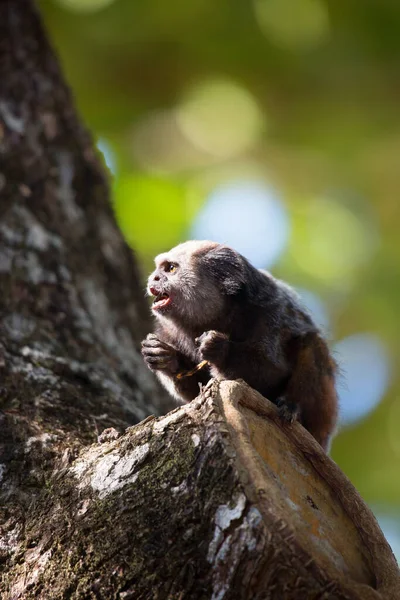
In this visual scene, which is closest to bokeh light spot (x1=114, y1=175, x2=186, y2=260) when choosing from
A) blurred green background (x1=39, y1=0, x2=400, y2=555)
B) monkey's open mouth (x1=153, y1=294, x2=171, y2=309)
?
blurred green background (x1=39, y1=0, x2=400, y2=555)

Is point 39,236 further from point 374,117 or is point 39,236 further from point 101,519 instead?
point 374,117

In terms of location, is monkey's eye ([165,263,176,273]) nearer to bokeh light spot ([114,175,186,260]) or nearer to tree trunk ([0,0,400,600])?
tree trunk ([0,0,400,600])

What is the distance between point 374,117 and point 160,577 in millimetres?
Answer: 6519

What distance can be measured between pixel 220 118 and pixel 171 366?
454 cm

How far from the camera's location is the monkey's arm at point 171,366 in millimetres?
4586

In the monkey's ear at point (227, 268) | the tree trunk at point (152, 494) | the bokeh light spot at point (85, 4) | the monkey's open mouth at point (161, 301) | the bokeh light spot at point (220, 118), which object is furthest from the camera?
the bokeh light spot at point (220, 118)

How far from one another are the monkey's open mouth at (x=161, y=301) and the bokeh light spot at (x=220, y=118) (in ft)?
12.7

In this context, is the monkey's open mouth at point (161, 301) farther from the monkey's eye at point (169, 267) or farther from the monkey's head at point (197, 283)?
the monkey's eye at point (169, 267)

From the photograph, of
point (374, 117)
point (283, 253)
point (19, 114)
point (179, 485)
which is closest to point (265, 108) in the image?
point (374, 117)

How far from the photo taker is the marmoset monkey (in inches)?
180

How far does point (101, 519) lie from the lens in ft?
9.70

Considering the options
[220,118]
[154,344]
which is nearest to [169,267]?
[154,344]

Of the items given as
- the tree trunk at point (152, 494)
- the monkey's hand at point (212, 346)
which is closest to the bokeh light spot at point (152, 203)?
the tree trunk at point (152, 494)

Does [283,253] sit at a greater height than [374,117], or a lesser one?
lesser
